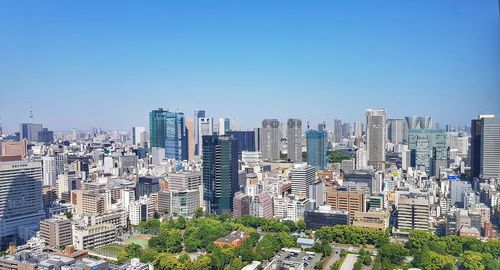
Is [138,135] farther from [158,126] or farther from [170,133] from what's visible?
[170,133]

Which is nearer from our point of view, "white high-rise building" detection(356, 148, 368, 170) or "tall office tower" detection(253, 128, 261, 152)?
"white high-rise building" detection(356, 148, 368, 170)

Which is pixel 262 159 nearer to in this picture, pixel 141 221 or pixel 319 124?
pixel 319 124

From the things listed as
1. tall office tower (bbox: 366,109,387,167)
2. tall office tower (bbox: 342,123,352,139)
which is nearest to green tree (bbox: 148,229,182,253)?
tall office tower (bbox: 366,109,387,167)

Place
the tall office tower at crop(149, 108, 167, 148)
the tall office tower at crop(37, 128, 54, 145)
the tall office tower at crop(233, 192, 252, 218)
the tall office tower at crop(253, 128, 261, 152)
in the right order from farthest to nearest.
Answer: the tall office tower at crop(253, 128, 261, 152), the tall office tower at crop(149, 108, 167, 148), the tall office tower at crop(37, 128, 54, 145), the tall office tower at crop(233, 192, 252, 218)

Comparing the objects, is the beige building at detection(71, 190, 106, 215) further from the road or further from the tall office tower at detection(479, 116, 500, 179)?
the tall office tower at detection(479, 116, 500, 179)

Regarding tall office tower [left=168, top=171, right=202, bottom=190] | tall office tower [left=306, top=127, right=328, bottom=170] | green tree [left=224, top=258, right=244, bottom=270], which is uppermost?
tall office tower [left=306, top=127, right=328, bottom=170]

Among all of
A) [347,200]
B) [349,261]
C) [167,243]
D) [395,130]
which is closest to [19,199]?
[167,243]

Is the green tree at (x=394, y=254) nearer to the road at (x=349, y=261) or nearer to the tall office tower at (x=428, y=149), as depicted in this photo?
the road at (x=349, y=261)
